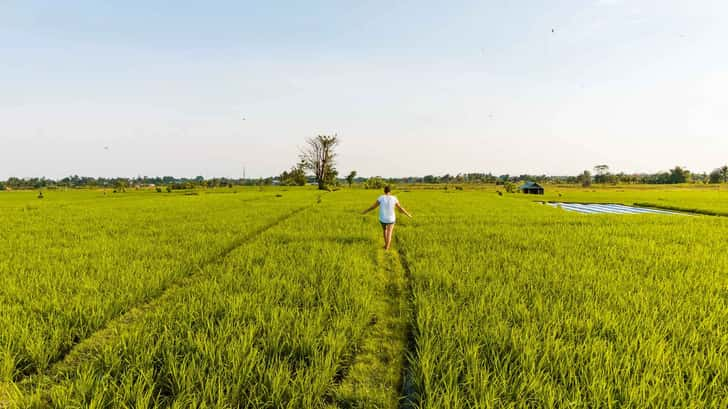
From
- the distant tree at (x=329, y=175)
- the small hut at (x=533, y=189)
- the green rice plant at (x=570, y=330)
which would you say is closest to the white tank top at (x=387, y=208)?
the green rice plant at (x=570, y=330)

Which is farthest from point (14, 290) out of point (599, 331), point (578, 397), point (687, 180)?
point (687, 180)

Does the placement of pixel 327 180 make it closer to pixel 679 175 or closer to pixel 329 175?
pixel 329 175

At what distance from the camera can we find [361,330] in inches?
139

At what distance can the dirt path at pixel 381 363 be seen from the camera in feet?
8.01

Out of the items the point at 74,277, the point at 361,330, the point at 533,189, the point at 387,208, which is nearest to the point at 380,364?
the point at 361,330

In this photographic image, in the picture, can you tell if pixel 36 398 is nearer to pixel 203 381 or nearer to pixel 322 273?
pixel 203 381

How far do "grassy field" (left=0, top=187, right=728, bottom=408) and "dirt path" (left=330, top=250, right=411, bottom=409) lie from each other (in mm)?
22

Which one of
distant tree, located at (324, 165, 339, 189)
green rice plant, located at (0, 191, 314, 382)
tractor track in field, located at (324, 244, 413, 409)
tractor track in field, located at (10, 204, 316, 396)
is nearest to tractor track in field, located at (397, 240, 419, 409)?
tractor track in field, located at (324, 244, 413, 409)

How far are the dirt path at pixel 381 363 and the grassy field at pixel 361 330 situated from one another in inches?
0.9

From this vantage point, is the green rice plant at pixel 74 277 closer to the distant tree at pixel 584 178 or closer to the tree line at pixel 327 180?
the tree line at pixel 327 180

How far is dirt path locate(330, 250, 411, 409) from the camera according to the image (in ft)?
8.01

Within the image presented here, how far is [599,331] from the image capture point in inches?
134

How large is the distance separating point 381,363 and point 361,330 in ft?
1.96

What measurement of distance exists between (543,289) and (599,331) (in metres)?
1.24
